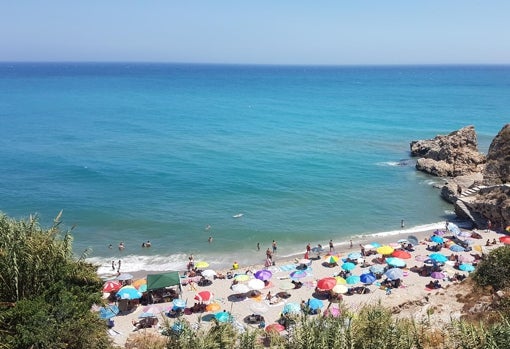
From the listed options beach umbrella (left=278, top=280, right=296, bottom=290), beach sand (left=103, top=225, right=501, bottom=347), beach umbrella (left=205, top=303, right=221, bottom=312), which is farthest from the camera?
beach umbrella (left=278, top=280, right=296, bottom=290)

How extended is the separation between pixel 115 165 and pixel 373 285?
125 ft

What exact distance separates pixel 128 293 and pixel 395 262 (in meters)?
16.5

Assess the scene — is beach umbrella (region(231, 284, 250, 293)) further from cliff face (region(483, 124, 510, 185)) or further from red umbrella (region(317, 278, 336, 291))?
cliff face (region(483, 124, 510, 185))

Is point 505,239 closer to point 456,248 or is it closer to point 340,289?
point 456,248

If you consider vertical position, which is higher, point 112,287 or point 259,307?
point 112,287

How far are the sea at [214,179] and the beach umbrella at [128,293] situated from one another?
464cm

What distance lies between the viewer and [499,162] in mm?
38906

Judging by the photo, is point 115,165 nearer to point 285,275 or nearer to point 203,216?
point 203,216

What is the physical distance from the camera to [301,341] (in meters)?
11.3

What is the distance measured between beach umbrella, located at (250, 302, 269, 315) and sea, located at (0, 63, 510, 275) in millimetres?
7973

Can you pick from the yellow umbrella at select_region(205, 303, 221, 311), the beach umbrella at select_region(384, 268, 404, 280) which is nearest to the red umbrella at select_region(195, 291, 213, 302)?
the yellow umbrella at select_region(205, 303, 221, 311)

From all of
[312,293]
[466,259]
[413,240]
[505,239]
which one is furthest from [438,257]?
[312,293]

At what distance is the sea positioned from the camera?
116 ft

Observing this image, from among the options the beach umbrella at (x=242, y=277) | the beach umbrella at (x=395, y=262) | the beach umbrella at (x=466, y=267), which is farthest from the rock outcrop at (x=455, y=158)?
the beach umbrella at (x=242, y=277)
